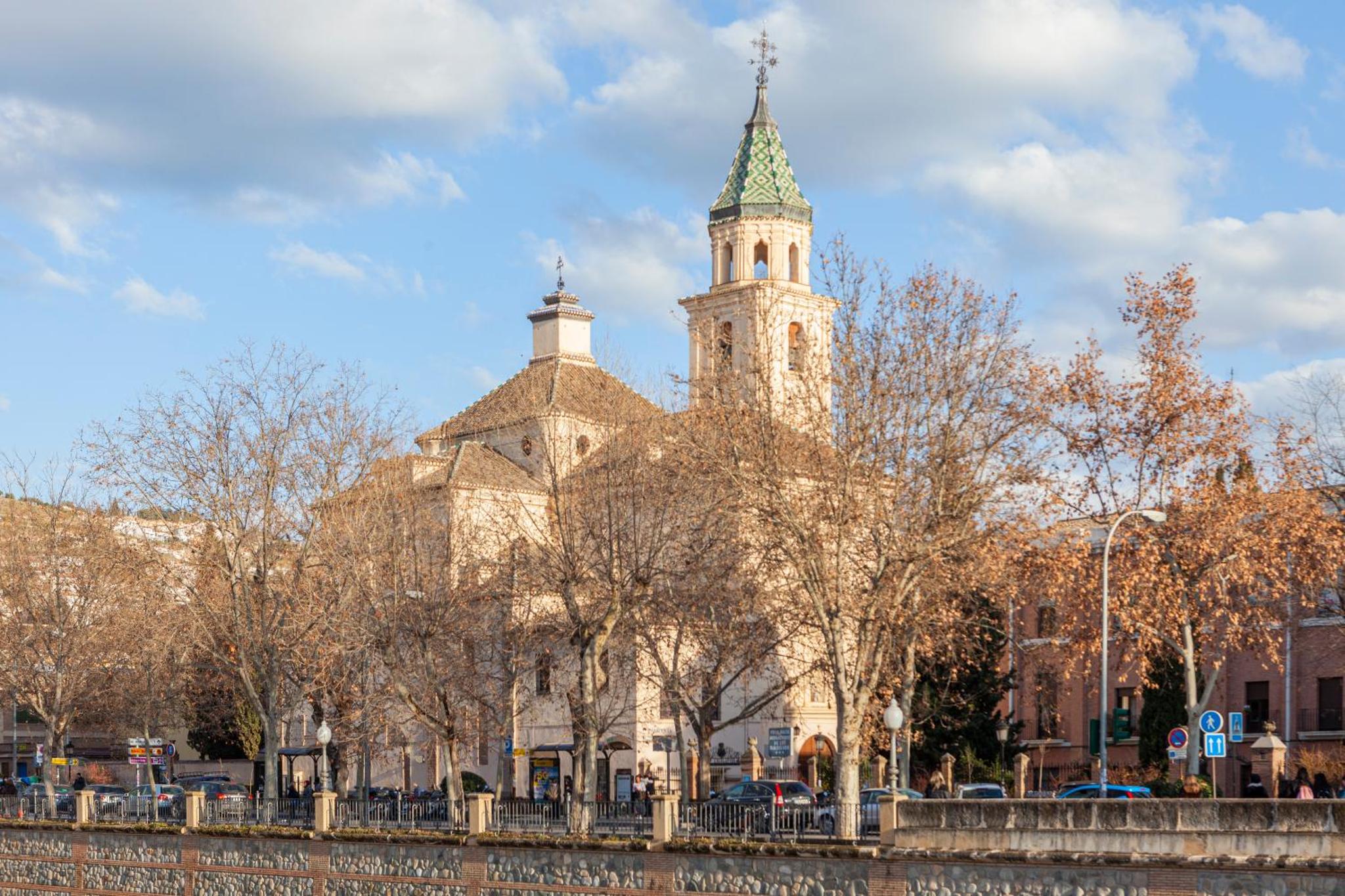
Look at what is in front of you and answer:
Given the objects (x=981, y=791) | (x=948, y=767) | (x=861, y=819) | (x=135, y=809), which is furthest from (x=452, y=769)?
(x=948, y=767)

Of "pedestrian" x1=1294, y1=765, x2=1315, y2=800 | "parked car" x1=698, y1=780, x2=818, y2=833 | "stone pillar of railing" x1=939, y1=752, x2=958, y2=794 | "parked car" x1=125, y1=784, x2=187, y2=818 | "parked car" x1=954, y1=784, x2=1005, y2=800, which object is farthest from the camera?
"stone pillar of railing" x1=939, y1=752, x2=958, y2=794

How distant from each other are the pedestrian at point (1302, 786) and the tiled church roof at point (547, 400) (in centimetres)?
1738

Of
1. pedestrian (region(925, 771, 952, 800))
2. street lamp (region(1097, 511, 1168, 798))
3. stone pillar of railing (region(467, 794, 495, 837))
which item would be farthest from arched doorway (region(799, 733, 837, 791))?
stone pillar of railing (region(467, 794, 495, 837))

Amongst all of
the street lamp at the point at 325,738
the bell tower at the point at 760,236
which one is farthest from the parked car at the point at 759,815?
the bell tower at the point at 760,236

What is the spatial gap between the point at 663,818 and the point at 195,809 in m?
15.4

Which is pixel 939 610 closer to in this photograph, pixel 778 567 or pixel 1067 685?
pixel 778 567

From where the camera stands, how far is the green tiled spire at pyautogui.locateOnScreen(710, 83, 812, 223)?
2857 inches

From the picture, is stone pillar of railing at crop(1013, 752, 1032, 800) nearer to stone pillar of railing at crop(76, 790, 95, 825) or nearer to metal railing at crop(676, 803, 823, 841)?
metal railing at crop(676, 803, 823, 841)

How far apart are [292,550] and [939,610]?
18869mm

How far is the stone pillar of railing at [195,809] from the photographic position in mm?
43969

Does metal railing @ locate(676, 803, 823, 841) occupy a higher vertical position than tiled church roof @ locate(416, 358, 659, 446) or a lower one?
lower

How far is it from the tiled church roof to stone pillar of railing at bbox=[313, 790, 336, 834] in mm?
11423

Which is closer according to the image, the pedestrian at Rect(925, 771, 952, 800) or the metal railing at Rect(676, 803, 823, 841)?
the metal railing at Rect(676, 803, 823, 841)

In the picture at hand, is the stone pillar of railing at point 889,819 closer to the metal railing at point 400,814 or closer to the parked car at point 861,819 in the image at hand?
the parked car at point 861,819
